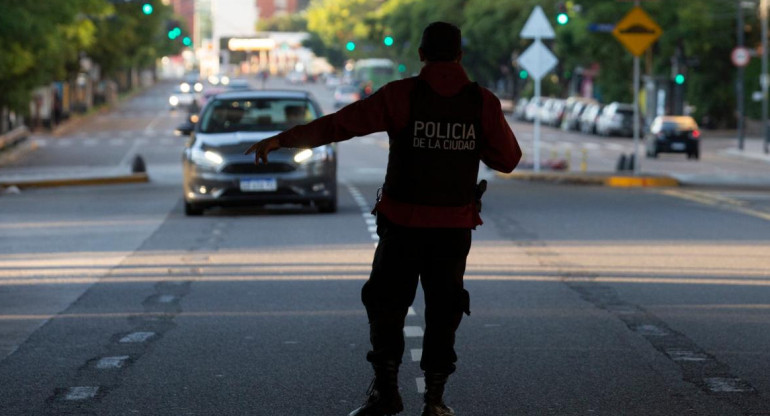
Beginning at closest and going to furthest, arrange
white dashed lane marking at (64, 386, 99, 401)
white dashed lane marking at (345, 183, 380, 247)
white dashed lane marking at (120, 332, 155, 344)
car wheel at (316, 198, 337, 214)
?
white dashed lane marking at (64, 386, 99, 401) < white dashed lane marking at (120, 332, 155, 344) < white dashed lane marking at (345, 183, 380, 247) < car wheel at (316, 198, 337, 214)

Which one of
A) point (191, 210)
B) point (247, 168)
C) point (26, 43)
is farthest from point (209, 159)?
point (26, 43)

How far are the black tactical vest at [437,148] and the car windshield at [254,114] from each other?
15430mm

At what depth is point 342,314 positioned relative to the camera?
38.7 feet

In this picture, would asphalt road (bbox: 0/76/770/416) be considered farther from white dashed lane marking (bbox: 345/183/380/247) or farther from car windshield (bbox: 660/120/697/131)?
car windshield (bbox: 660/120/697/131)

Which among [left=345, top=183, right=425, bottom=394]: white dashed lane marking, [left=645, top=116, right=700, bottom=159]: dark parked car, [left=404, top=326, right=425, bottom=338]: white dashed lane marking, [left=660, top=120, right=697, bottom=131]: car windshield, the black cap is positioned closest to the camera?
the black cap

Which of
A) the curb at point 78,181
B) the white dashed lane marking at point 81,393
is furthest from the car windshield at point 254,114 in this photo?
the white dashed lane marking at point 81,393

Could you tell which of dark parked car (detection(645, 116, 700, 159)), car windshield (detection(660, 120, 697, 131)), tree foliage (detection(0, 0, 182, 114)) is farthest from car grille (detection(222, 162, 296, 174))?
car windshield (detection(660, 120, 697, 131))

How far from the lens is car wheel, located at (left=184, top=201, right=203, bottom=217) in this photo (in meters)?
22.7

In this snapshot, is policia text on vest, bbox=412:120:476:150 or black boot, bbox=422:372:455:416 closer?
policia text on vest, bbox=412:120:476:150

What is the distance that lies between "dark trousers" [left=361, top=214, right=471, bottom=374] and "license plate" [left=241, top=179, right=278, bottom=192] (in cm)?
1479

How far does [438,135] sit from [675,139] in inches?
1778

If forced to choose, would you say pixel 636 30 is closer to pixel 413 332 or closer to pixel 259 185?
pixel 259 185

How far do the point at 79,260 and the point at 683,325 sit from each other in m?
7.27

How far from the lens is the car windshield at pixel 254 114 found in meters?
22.8
